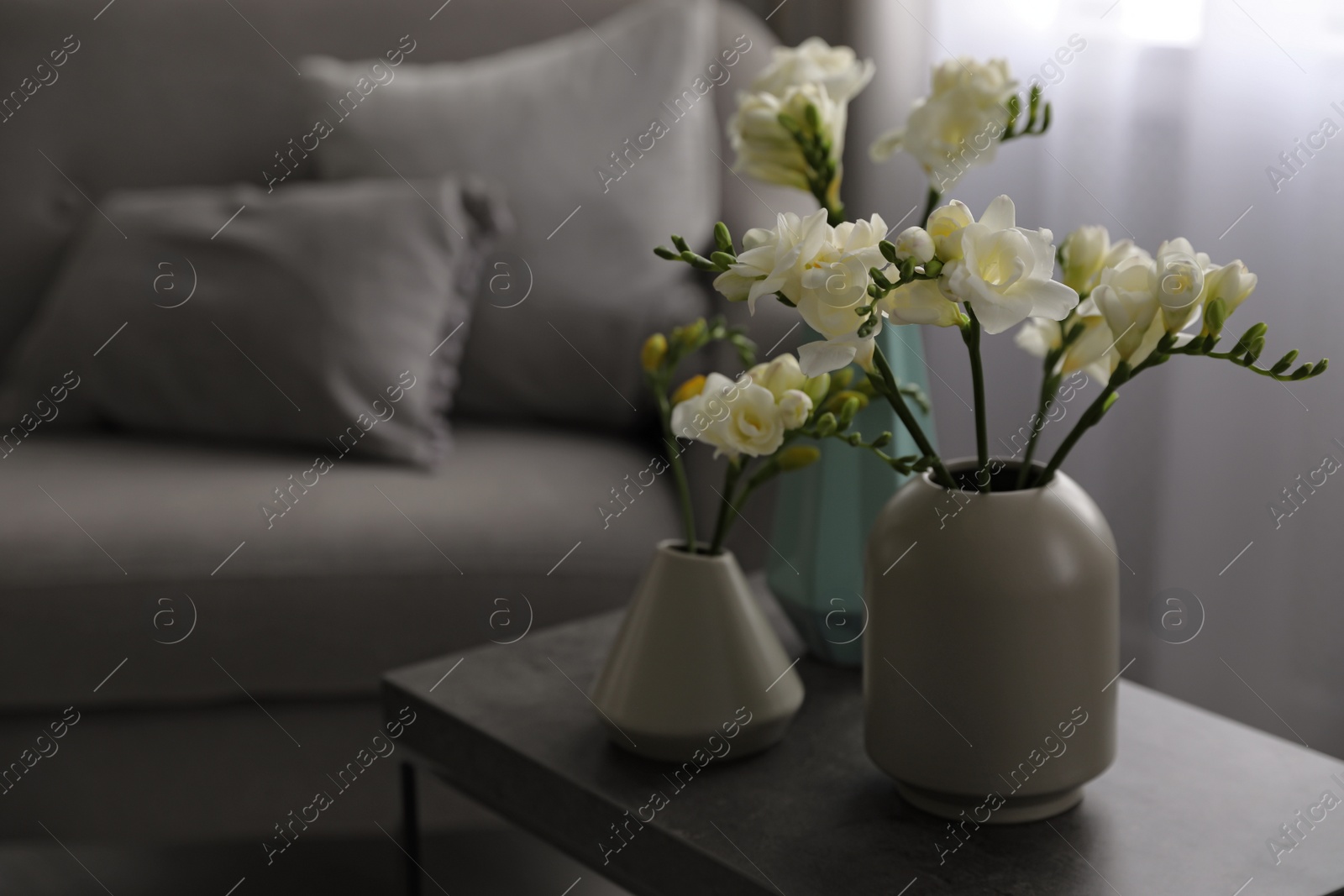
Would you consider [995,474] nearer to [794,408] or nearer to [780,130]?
[794,408]

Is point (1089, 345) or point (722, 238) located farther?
point (1089, 345)

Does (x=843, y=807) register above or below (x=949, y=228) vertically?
below

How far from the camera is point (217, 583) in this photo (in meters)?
1.33

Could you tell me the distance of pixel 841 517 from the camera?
960 mm

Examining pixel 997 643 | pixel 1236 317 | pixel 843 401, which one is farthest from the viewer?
pixel 1236 317

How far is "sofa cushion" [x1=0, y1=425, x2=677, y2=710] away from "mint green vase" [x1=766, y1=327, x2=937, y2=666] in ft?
1.50

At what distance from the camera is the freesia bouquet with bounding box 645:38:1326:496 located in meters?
0.61

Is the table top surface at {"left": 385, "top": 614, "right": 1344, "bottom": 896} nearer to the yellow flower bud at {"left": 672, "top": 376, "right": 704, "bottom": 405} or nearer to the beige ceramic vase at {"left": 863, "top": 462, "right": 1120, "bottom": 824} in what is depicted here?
the beige ceramic vase at {"left": 863, "top": 462, "right": 1120, "bottom": 824}

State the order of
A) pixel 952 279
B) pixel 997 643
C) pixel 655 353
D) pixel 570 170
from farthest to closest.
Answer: pixel 570 170 < pixel 655 353 < pixel 997 643 < pixel 952 279

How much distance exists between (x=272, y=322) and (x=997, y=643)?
3.65ft

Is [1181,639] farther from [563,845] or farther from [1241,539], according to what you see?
[563,845]

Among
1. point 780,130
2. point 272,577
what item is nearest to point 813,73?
point 780,130

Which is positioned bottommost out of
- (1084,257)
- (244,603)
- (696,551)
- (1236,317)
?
(244,603)

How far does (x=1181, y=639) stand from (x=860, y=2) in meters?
1.15
